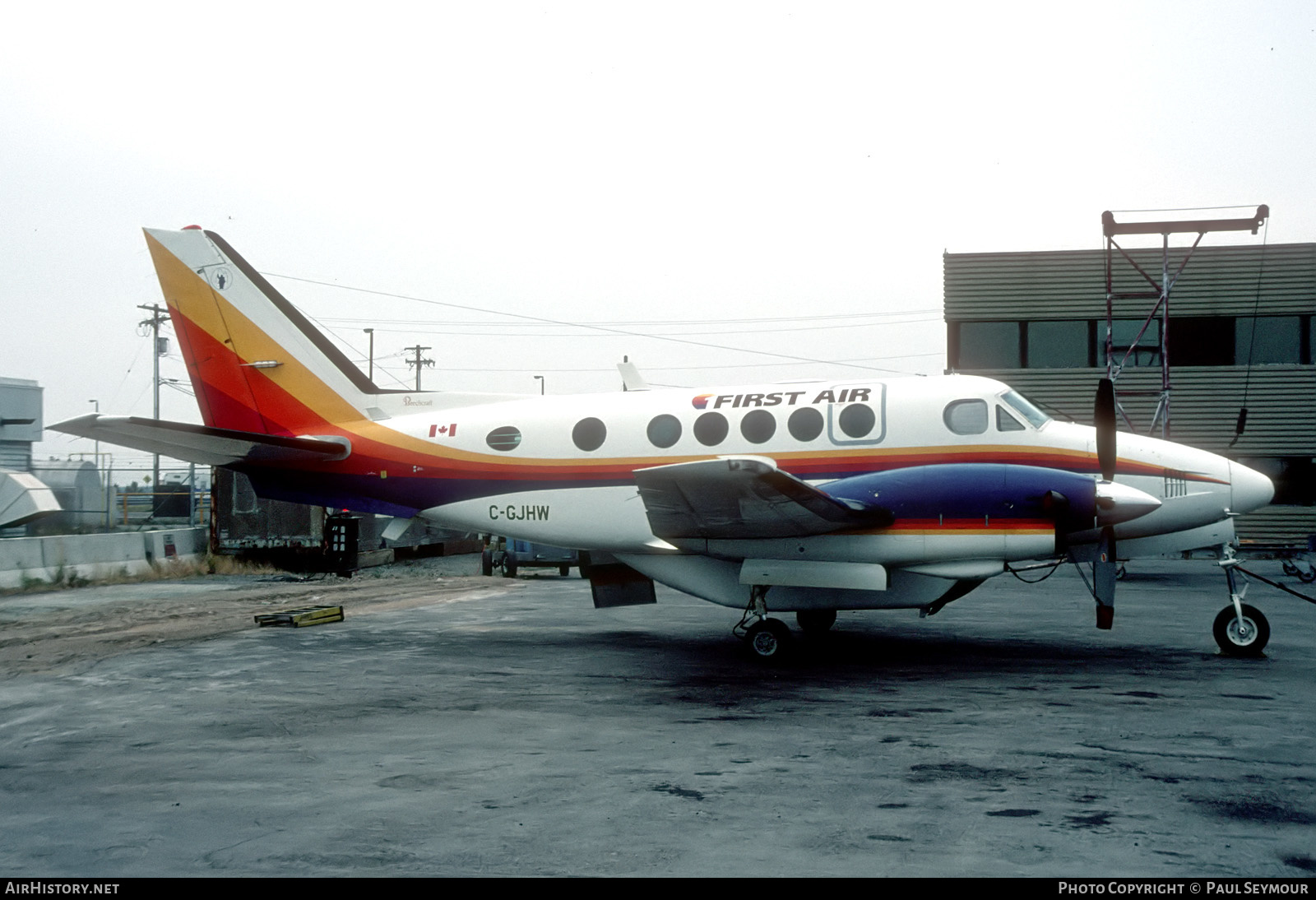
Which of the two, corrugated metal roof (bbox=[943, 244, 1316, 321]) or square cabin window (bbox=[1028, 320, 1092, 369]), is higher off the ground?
corrugated metal roof (bbox=[943, 244, 1316, 321])

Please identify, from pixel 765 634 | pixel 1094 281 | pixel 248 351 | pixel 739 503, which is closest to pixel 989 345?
pixel 1094 281

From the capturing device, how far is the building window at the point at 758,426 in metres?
12.7

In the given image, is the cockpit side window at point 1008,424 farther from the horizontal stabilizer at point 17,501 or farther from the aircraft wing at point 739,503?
the horizontal stabilizer at point 17,501

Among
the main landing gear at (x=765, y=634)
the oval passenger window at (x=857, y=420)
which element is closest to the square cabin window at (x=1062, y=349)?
the oval passenger window at (x=857, y=420)

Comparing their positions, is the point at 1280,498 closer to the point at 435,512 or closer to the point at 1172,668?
the point at 1172,668

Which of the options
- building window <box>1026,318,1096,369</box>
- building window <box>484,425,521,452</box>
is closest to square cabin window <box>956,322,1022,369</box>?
building window <box>1026,318,1096,369</box>

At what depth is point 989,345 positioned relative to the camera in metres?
33.6

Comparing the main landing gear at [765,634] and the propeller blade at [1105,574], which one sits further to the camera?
the main landing gear at [765,634]

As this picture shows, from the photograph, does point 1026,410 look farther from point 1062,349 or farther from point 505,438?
point 1062,349

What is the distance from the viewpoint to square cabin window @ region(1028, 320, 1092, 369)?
110ft

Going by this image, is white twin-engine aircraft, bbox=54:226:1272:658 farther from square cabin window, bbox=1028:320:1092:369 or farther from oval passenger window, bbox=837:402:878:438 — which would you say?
square cabin window, bbox=1028:320:1092:369

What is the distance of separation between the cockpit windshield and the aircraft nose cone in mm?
2157

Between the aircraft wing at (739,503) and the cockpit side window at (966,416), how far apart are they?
145 centimetres

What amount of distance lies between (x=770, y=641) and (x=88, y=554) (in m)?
18.3
